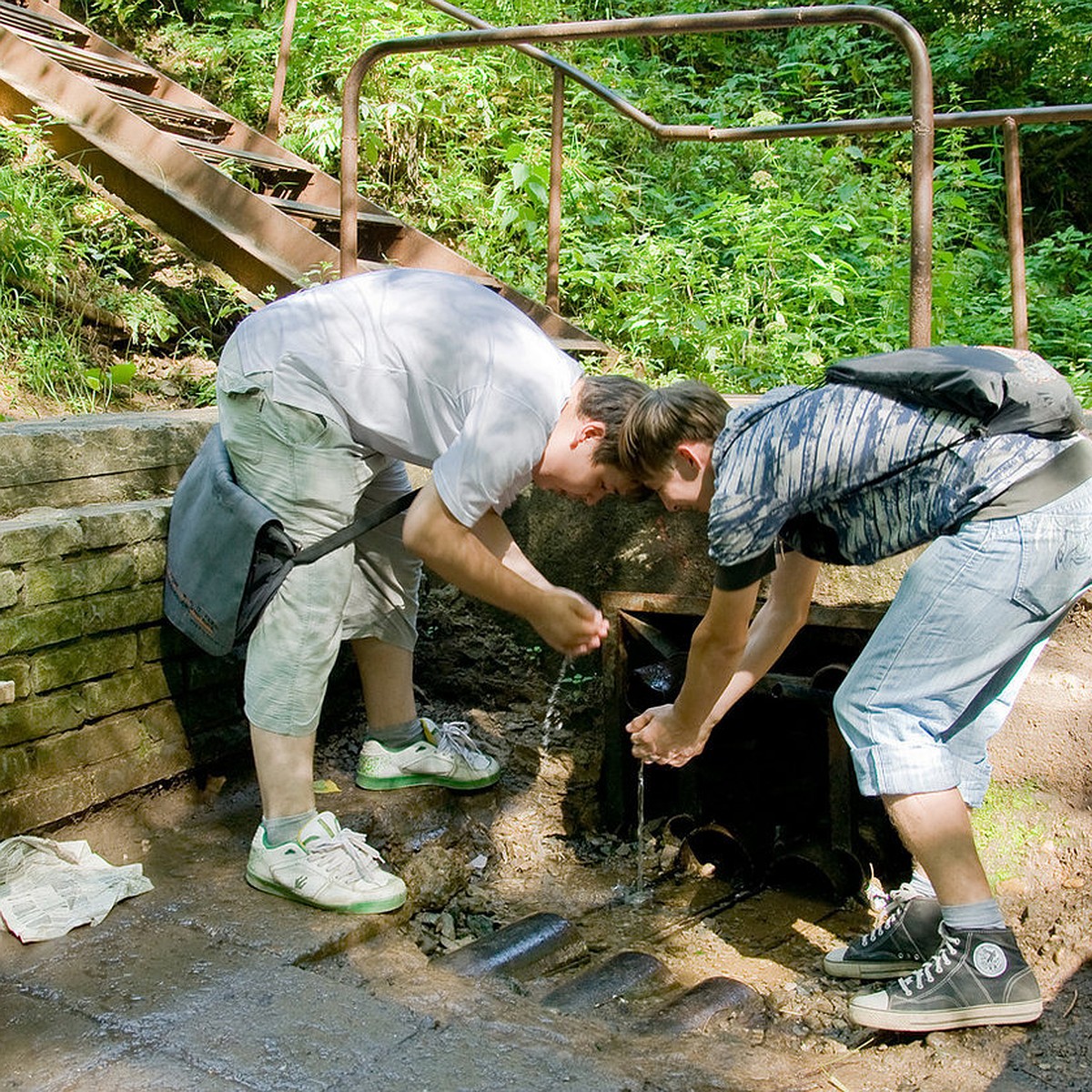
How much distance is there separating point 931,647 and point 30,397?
4.07 m

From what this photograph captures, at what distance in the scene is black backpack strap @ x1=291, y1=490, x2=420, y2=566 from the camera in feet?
9.83

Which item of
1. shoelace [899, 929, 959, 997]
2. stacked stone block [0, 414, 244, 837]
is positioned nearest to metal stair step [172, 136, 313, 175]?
A: stacked stone block [0, 414, 244, 837]

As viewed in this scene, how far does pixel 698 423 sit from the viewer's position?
8.37 feet

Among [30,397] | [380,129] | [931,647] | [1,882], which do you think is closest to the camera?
[931,647]

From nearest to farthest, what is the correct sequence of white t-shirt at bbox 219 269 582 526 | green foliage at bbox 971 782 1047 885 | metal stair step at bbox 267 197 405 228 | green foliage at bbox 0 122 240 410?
white t-shirt at bbox 219 269 582 526 → green foliage at bbox 971 782 1047 885 → green foliage at bbox 0 122 240 410 → metal stair step at bbox 267 197 405 228

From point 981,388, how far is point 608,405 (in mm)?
806

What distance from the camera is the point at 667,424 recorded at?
8.38 ft

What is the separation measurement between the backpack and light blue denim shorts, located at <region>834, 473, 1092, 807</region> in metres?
0.17

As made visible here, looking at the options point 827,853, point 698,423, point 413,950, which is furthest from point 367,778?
point 698,423

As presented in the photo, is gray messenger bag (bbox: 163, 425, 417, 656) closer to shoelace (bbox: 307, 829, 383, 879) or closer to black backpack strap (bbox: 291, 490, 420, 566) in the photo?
black backpack strap (bbox: 291, 490, 420, 566)

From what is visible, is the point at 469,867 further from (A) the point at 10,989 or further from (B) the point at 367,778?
(A) the point at 10,989

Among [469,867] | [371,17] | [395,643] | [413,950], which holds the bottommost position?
[469,867]

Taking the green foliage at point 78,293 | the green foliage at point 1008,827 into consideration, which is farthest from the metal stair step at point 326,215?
the green foliage at point 1008,827

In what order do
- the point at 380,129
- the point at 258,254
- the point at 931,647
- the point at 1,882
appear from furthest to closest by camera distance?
the point at 380,129 < the point at 258,254 < the point at 1,882 < the point at 931,647
